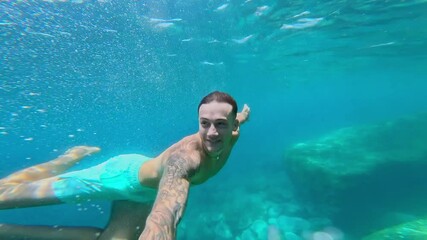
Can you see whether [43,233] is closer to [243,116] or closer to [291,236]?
[243,116]

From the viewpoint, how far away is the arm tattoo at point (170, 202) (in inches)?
93.1

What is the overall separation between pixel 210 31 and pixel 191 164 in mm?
18928

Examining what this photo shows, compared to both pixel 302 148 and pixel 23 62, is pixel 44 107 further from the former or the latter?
pixel 302 148

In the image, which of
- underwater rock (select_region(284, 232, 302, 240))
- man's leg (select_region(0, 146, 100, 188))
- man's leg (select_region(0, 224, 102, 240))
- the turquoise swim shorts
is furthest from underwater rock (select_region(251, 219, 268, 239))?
man's leg (select_region(0, 224, 102, 240))

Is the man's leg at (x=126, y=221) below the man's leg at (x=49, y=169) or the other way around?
below

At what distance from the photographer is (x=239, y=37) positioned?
23203 mm

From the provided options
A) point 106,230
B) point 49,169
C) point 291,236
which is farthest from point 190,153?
point 291,236

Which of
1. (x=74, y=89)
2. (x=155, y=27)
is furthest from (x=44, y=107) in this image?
(x=155, y=27)

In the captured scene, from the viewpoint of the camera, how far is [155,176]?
4.73 metres

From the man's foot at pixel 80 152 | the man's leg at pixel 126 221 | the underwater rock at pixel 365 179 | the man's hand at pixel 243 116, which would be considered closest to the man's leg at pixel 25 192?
the man's leg at pixel 126 221

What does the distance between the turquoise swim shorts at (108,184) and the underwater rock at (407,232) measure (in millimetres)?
7752

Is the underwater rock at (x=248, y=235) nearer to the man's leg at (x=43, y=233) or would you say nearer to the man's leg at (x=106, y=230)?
the man's leg at (x=106, y=230)

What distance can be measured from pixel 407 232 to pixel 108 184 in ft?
29.3

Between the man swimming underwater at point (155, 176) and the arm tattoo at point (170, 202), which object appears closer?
the arm tattoo at point (170, 202)
